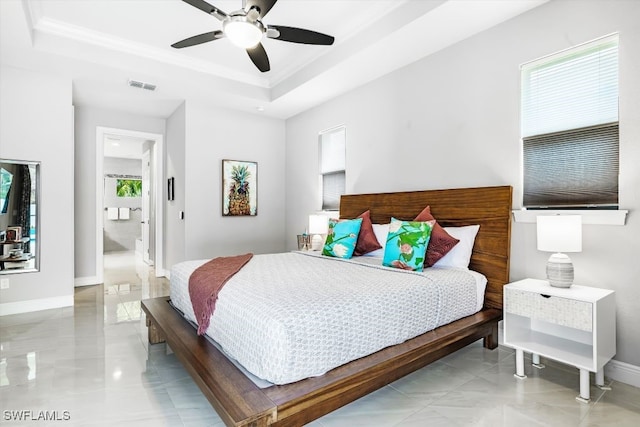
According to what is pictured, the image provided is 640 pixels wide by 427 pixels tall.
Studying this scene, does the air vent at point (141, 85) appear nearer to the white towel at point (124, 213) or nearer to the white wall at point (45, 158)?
the white wall at point (45, 158)

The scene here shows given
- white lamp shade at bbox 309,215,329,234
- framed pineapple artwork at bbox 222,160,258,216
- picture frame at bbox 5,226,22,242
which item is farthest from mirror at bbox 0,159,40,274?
white lamp shade at bbox 309,215,329,234

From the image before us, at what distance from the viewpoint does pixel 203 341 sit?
2068 mm

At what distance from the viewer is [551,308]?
2191 mm

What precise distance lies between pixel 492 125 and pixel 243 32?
222 cm

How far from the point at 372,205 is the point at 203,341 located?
2555mm

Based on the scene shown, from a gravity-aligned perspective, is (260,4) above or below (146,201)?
above

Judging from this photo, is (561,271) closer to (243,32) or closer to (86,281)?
(243,32)

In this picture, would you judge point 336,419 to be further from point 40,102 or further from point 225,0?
point 40,102

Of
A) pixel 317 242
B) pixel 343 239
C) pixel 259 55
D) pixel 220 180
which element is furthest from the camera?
pixel 220 180

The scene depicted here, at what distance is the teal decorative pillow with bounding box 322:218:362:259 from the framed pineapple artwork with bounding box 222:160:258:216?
2264 millimetres

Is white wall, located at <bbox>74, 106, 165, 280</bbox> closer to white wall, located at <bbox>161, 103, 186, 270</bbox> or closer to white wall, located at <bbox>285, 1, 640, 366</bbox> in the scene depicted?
white wall, located at <bbox>161, 103, 186, 270</bbox>

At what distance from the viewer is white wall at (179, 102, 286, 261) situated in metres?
4.95

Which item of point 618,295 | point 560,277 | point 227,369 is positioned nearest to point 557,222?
point 560,277

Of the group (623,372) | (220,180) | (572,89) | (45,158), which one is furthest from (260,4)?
(623,372)
